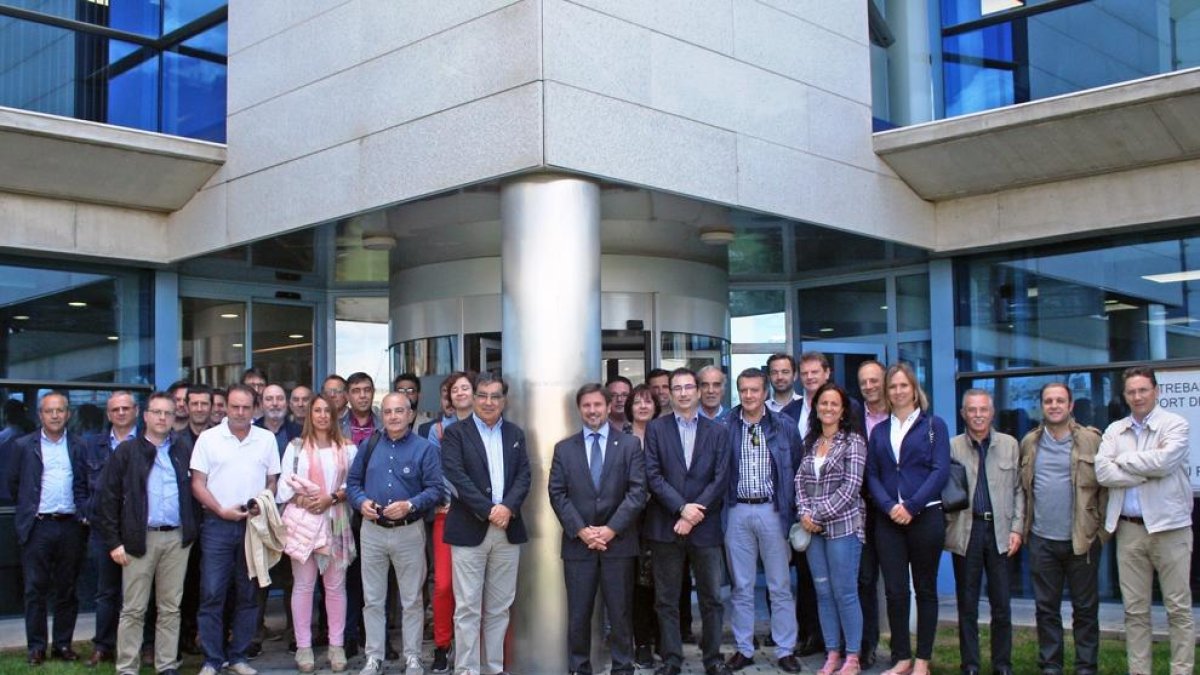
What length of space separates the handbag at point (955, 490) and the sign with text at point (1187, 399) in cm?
336

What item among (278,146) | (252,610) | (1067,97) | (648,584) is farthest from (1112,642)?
(278,146)

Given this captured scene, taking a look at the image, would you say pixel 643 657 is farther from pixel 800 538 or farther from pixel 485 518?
pixel 485 518

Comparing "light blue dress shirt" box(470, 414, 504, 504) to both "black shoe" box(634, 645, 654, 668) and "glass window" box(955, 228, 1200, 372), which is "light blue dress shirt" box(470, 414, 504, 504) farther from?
"glass window" box(955, 228, 1200, 372)

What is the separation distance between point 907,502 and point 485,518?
104 inches

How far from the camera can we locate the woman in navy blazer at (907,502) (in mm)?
7484

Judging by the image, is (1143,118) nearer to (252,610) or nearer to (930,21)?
(930,21)

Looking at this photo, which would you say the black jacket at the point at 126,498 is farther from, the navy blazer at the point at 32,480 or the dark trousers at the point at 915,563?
the dark trousers at the point at 915,563

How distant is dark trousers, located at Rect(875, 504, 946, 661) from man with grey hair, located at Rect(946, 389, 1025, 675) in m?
0.16

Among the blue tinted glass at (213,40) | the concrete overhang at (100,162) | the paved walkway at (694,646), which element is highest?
the blue tinted glass at (213,40)

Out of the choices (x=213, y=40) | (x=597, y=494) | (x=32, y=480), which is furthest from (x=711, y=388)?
(x=213, y=40)

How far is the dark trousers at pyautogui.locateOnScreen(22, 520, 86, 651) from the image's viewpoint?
861cm

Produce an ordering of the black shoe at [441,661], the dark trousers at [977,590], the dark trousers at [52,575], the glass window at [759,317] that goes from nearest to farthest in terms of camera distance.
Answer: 1. the dark trousers at [977,590]
2. the black shoe at [441,661]
3. the dark trousers at [52,575]
4. the glass window at [759,317]

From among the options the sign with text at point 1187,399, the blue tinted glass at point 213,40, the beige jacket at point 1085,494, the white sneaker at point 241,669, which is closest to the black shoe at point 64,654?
the white sneaker at point 241,669

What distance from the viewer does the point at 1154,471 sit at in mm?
7113
